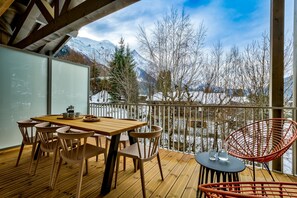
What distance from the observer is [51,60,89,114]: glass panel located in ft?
13.3

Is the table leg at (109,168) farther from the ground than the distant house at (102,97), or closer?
closer

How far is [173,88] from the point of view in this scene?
6188 mm

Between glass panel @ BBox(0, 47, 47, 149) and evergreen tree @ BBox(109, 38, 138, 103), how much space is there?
4.25 metres

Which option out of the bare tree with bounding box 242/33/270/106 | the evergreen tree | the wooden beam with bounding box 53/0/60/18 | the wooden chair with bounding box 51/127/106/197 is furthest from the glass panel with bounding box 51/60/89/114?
the bare tree with bounding box 242/33/270/106

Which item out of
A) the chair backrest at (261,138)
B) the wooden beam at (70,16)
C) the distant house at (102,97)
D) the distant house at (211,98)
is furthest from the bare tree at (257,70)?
the distant house at (102,97)

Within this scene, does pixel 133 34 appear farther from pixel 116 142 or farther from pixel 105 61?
pixel 116 142

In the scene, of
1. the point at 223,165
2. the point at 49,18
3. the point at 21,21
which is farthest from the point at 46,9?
the point at 223,165

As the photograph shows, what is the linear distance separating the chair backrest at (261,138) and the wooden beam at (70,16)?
2.70 meters

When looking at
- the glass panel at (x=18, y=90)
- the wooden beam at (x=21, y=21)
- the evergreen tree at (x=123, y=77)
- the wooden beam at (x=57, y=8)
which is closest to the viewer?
the glass panel at (x=18, y=90)

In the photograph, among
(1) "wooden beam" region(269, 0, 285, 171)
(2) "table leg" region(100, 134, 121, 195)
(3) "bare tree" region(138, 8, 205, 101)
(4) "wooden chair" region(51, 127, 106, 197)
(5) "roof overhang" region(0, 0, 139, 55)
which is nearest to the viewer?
(4) "wooden chair" region(51, 127, 106, 197)

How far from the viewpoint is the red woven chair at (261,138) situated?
198 centimetres

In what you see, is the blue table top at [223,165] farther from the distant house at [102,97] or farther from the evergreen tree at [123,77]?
the distant house at [102,97]

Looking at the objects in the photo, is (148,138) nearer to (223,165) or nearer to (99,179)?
(223,165)

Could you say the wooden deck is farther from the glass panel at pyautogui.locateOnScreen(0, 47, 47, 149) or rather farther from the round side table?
the glass panel at pyautogui.locateOnScreen(0, 47, 47, 149)
